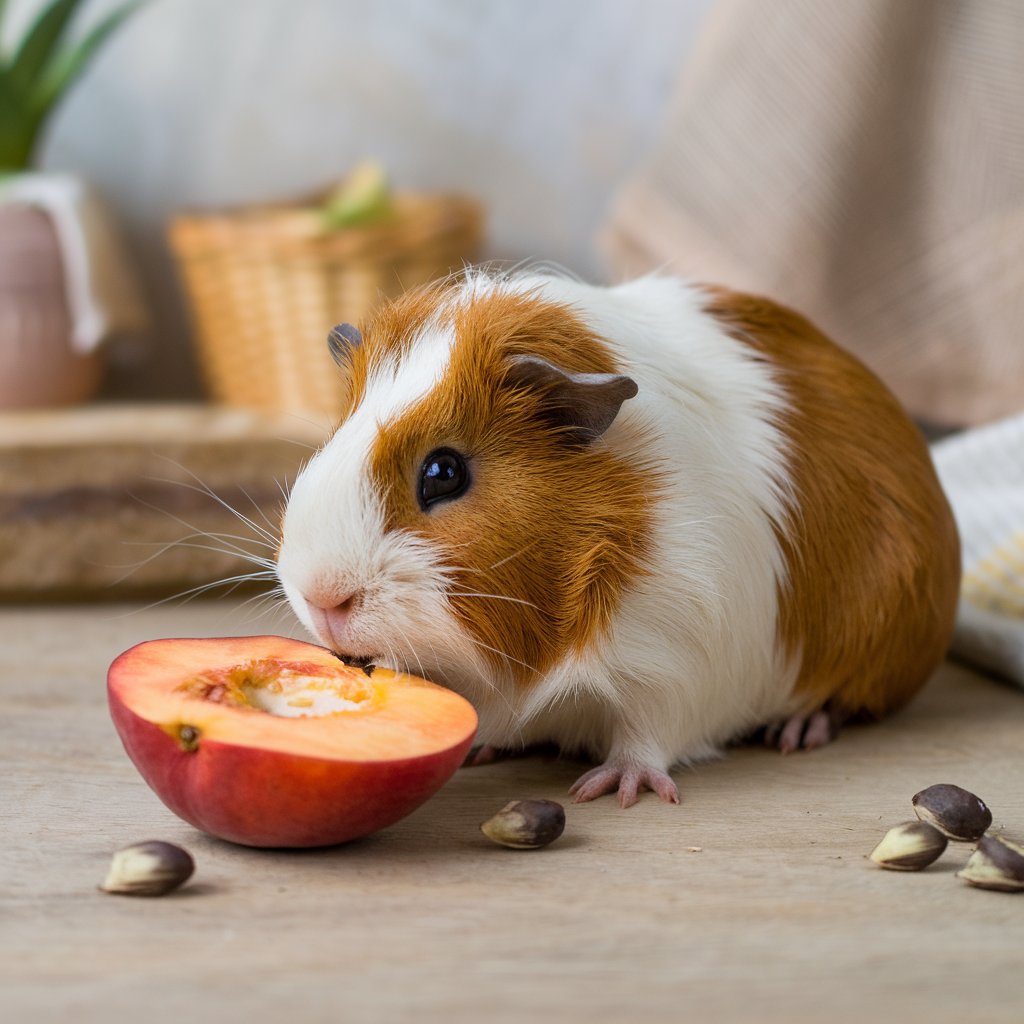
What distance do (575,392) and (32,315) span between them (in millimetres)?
1759

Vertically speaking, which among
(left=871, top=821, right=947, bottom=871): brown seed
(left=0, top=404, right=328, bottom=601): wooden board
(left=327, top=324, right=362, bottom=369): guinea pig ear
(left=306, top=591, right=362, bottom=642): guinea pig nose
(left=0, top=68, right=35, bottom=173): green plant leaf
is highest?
(left=0, top=68, right=35, bottom=173): green plant leaf

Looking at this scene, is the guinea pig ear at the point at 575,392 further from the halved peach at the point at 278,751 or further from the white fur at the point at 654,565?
the halved peach at the point at 278,751

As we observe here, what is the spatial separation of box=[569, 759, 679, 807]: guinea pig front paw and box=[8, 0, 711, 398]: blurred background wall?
75.3 inches

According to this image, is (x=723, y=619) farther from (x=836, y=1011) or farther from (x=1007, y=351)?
(x=1007, y=351)

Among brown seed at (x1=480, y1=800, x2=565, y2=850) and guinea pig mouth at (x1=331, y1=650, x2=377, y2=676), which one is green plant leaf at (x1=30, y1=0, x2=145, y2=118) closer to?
guinea pig mouth at (x1=331, y1=650, x2=377, y2=676)

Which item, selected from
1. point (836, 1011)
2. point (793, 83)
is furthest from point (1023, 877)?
point (793, 83)

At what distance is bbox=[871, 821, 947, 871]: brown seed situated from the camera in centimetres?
110

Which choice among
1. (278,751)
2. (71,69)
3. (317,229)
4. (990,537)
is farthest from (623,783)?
(71,69)

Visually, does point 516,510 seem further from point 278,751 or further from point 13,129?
point 13,129

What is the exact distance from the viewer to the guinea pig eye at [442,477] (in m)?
1.20

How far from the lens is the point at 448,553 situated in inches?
46.4

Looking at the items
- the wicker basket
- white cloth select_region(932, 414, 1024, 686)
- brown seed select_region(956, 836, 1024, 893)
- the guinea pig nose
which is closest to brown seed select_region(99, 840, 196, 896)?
the guinea pig nose

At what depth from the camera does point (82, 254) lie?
2615mm

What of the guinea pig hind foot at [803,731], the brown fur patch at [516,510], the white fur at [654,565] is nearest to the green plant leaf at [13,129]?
the white fur at [654,565]
